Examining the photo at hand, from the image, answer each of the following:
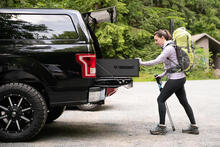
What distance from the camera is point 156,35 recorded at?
6312 millimetres

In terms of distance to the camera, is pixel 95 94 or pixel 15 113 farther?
pixel 95 94

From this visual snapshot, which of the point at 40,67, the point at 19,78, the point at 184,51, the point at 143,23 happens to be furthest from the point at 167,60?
the point at 143,23

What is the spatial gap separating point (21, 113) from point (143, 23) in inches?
1113

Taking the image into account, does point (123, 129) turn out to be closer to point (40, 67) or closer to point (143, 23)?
point (40, 67)

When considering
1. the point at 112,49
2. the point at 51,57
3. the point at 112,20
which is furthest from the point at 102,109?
the point at 112,49

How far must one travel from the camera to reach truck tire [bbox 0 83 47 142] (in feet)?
17.5

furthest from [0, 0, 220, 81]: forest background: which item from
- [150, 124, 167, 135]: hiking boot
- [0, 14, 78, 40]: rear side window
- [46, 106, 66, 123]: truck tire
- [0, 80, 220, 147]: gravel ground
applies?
[150, 124, 167, 135]: hiking boot

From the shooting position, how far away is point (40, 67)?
5.41 metres

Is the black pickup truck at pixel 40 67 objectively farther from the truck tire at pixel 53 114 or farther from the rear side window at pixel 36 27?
the truck tire at pixel 53 114

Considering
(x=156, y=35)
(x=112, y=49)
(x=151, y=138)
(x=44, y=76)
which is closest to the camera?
(x=44, y=76)

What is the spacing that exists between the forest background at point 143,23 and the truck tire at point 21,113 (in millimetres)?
13538

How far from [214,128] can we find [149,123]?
1.28m

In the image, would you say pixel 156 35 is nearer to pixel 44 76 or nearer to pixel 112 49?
pixel 44 76

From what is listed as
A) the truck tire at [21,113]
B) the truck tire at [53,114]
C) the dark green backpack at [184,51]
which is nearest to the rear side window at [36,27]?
the truck tire at [21,113]
